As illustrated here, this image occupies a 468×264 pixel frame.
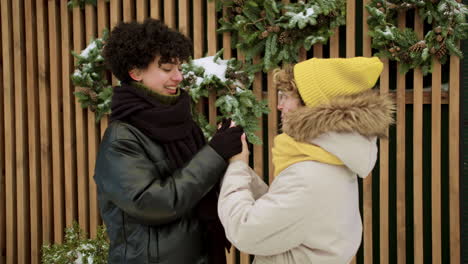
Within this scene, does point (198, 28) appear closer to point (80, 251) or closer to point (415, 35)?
point (415, 35)

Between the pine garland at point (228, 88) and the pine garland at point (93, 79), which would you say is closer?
the pine garland at point (228, 88)

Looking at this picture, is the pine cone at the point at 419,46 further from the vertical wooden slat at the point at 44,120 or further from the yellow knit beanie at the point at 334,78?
the vertical wooden slat at the point at 44,120

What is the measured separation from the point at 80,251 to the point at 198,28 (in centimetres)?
192

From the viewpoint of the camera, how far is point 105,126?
3555mm

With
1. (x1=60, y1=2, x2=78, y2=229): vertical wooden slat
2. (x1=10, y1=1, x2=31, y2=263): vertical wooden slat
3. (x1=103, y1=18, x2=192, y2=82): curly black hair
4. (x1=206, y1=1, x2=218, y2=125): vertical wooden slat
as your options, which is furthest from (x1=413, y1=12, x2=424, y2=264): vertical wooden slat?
(x1=10, y1=1, x2=31, y2=263): vertical wooden slat

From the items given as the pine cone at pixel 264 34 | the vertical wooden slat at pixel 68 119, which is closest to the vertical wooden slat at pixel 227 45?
the pine cone at pixel 264 34

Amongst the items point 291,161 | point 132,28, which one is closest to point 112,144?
point 132,28

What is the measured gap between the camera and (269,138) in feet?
10.4

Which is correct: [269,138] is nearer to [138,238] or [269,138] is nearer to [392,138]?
[392,138]

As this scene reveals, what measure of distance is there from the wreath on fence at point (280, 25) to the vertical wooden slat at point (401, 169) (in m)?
0.49

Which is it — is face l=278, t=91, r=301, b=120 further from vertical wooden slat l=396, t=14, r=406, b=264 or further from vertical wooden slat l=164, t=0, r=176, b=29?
vertical wooden slat l=164, t=0, r=176, b=29

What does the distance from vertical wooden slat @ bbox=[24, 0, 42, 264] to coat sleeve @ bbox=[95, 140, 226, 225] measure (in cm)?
256

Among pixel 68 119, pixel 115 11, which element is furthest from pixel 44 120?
pixel 115 11

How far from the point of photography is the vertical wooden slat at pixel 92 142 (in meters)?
3.58
